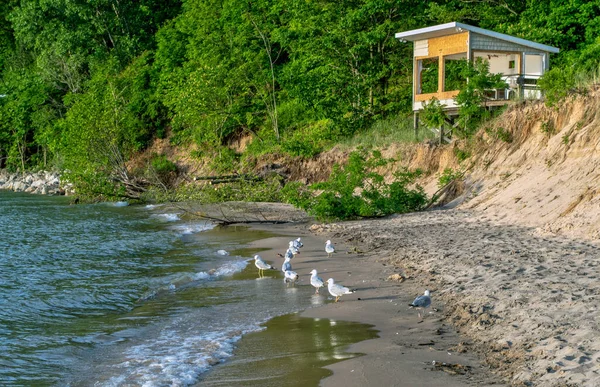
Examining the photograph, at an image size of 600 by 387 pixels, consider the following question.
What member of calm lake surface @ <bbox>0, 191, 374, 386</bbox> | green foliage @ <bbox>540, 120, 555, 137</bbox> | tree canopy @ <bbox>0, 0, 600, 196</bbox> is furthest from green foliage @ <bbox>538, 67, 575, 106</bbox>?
calm lake surface @ <bbox>0, 191, 374, 386</bbox>

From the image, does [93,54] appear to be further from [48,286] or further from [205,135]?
[48,286]

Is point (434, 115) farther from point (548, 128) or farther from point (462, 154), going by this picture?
point (548, 128)

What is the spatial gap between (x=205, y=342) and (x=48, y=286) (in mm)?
6471

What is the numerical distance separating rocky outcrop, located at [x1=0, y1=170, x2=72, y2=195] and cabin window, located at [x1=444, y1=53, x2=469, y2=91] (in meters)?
24.2

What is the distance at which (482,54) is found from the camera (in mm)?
26688

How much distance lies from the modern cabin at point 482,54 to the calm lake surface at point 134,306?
30.5 feet

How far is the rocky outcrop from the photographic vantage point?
4509cm

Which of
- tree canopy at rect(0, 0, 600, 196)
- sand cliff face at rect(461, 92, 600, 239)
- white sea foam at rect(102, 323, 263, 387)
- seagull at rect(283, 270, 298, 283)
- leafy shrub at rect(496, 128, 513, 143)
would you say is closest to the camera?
white sea foam at rect(102, 323, 263, 387)

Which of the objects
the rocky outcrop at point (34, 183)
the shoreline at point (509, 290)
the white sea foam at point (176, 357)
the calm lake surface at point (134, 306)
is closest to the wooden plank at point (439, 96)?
the shoreline at point (509, 290)

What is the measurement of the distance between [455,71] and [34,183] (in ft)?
107

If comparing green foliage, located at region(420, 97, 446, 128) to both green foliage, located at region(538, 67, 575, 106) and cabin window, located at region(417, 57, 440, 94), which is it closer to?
green foliage, located at region(538, 67, 575, 106)

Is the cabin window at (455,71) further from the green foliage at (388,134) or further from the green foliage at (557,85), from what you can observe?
the green foliage at (557,85)

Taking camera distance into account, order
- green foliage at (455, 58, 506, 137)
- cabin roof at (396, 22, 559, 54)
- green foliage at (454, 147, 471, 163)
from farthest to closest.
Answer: cabin roof at (396, 22, 559, 54) → green foliage at (455, 58, 506, 137) → green foliage at (454, 147, 471, 163)

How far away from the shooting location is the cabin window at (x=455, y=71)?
23830 millimetres
